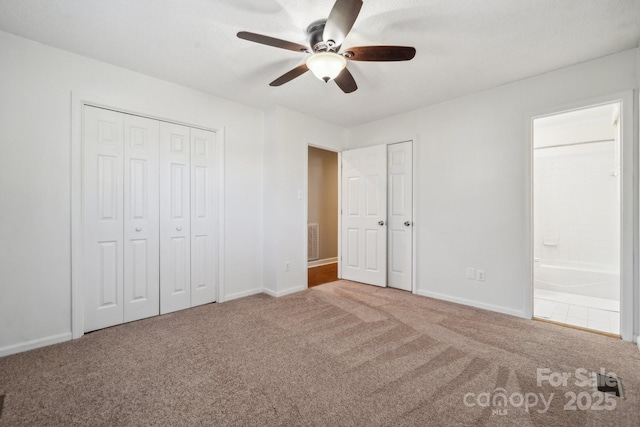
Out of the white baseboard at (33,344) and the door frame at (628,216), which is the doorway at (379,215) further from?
the white baseboard at (33,344)

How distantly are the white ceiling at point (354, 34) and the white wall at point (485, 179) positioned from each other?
0.68 ft

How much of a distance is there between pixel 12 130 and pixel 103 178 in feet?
2.16

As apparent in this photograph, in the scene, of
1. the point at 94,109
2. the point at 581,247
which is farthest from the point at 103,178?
the point at 581,247

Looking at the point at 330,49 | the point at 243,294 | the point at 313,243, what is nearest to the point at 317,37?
the point at 330,49

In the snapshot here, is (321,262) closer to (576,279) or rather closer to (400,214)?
(400,214)

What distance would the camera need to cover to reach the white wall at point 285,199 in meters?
3.68

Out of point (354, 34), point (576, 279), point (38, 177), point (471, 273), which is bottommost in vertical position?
point (576, 279)

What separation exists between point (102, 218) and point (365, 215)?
3.21m

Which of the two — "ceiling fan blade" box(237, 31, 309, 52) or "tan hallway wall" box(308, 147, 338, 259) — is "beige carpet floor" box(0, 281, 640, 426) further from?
"tan hallway wall" box(308, 147, 338, 259)

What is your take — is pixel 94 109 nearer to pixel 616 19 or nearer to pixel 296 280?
pixel 296 280

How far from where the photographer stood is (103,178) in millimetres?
2629

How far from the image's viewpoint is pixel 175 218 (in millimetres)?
3100

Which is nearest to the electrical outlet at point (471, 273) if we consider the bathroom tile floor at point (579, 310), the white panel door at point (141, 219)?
the bathroom tile floor at point (579, 310)

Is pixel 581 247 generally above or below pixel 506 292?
above
